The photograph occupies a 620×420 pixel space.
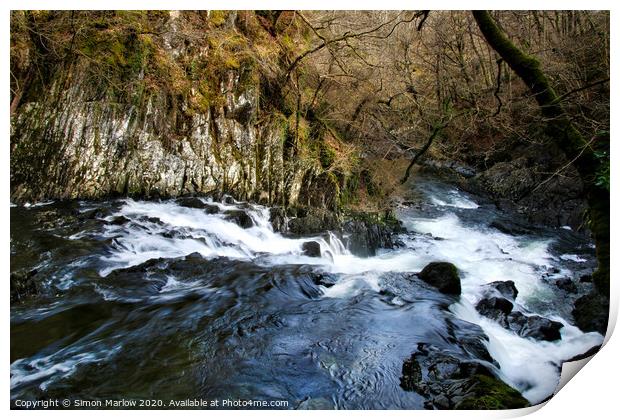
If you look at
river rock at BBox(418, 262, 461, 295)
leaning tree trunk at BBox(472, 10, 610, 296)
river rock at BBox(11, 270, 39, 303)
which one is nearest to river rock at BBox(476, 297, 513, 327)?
river rock at BBox(418, 262, 461, 295)

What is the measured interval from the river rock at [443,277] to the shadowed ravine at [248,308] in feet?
0.31

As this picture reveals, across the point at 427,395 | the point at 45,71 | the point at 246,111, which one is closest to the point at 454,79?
the point at 246,111

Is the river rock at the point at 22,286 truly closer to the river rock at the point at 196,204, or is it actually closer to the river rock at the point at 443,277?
the river rock at the point at 196,204

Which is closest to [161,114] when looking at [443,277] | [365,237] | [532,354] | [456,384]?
[365,237]

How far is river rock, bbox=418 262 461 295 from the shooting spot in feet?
13.3

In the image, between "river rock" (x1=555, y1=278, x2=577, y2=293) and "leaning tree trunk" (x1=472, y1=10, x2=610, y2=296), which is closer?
"leaning tree trunk" (x1=472, y1=10, x2=610, y2=296)

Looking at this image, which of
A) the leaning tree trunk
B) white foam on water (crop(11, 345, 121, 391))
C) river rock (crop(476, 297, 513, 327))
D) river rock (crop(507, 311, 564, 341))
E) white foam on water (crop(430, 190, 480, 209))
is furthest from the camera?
white foam on water (crop(430, 190, 480, 209))

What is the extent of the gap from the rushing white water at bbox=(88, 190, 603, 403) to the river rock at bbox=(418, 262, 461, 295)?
11 centimetres

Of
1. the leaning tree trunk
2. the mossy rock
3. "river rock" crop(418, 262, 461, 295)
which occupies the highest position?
the leaning tree trunk

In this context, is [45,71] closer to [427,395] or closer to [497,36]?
[497,36]

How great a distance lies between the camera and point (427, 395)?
2.69 meters

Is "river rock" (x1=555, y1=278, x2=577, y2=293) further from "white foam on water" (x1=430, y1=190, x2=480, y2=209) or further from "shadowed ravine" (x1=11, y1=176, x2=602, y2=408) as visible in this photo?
"white foam on water" (x1=430, y1=190, x2=480, y2=209)

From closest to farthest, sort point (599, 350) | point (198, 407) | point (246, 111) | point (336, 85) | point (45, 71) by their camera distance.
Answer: point (198, 407) → point (599, 350) → point (45, 71) → point (246, 111) → point (336, 85)
